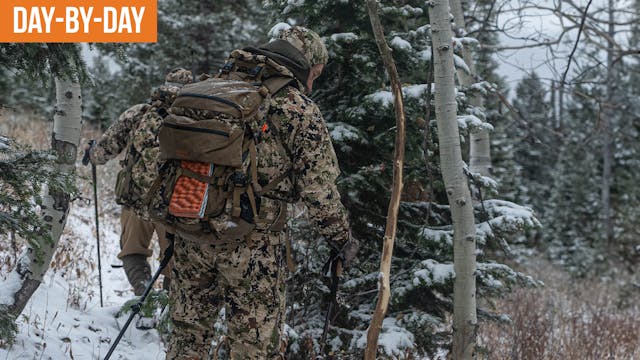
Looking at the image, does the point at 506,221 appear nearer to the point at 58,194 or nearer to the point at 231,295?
the point at 231,295

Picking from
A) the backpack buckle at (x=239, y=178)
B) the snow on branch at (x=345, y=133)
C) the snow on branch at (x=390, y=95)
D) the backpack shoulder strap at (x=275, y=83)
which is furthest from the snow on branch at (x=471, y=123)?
the backpack buckle at (x=239, y=178)

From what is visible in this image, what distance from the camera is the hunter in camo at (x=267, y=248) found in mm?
2857

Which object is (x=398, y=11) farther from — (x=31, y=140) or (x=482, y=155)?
(x=31, y=140)

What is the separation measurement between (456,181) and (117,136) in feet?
9.09

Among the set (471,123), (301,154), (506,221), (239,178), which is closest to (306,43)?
(301,154)

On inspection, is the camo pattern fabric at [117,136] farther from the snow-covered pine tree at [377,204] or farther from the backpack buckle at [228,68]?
the snow-covered pine tree at [377,204]

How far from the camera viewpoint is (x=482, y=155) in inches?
271

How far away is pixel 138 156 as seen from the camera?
3365 mm

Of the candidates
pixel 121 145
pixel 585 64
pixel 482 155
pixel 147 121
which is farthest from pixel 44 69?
pixel 585 64

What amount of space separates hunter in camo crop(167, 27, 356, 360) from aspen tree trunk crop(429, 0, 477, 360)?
44.2 inches

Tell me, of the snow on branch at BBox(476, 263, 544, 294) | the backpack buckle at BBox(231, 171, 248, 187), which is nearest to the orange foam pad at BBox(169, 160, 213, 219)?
the backpack buckle at BBox(231, 171, 248, 187)

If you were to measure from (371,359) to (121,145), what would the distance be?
2.67m

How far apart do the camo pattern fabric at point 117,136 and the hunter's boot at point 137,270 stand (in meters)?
1.17

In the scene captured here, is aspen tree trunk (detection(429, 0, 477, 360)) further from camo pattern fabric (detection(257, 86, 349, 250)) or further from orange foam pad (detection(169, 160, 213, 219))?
orange foam pad (detection(169, 160, 213, 219))
